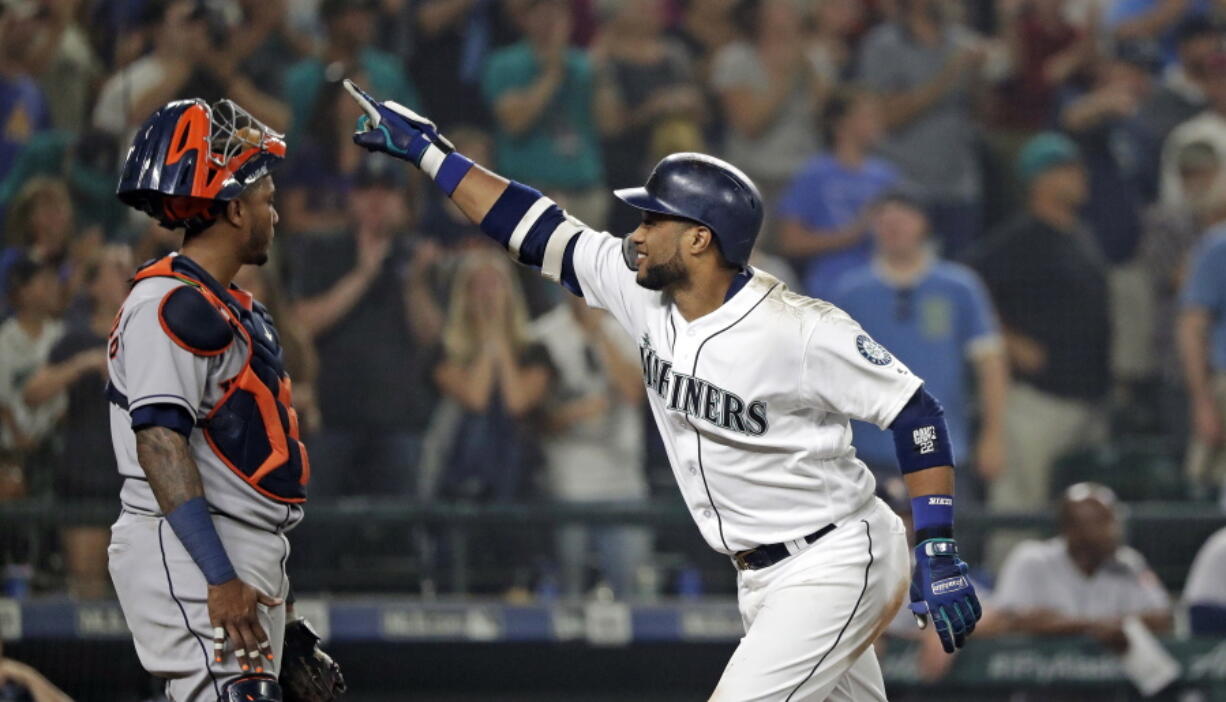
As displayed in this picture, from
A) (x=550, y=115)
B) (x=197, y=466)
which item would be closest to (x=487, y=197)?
(x=197, y=466)

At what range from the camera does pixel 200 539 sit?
3.00 meters

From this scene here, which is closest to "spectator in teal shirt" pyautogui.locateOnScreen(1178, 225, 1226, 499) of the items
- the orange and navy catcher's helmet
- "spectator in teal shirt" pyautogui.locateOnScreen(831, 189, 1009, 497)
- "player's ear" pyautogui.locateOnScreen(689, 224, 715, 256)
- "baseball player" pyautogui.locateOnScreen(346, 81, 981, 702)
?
"spectator in teal shirt" pyautogui.locateOnScreen(831, 189, 1009, 497)

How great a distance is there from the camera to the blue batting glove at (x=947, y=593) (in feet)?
10.8

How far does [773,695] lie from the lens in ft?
10.7

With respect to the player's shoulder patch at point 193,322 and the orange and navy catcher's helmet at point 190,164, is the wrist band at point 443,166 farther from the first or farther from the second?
the player's shoulder patch at point 193,322

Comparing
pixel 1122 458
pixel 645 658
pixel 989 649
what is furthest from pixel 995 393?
pixel 645 658

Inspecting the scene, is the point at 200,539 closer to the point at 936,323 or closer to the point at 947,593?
the point at 947,593

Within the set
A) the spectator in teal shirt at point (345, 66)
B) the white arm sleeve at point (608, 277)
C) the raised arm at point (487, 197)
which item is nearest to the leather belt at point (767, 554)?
the white arm sleeve at point (608, 277)

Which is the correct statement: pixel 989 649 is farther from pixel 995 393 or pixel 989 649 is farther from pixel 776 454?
pixel 776 454

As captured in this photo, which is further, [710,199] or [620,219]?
[620,219]

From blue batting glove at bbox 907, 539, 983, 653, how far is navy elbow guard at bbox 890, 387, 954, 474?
17cm

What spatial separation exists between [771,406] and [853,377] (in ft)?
0.61

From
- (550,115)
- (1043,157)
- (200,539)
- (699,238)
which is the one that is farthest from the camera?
(1043,157)

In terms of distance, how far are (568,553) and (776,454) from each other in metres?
3.31
